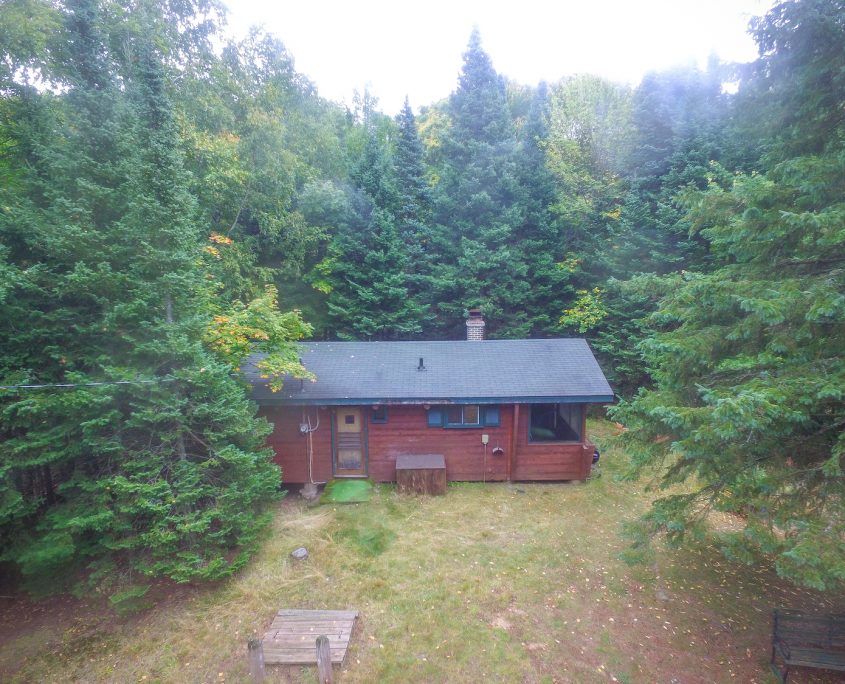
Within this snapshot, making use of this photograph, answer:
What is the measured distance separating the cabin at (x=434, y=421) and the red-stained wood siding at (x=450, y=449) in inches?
1.0

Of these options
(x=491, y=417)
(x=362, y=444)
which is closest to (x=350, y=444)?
(x=362, y=444)

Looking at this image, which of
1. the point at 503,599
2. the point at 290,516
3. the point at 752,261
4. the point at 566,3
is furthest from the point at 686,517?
the point at 566,3

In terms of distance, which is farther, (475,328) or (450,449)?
(475,328)

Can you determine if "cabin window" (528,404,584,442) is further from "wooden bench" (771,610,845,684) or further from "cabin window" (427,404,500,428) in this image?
"wooden bench" (771,610,845,684)

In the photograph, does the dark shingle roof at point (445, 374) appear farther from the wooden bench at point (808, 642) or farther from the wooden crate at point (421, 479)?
the wooden bench at point (808, 642)

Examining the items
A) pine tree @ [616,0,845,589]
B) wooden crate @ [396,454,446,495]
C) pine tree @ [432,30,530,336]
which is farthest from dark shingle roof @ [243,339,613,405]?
pine tree @ [432,30,530,336]

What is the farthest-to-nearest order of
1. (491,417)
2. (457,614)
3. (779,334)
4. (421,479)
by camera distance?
(491,417) < (421,479) < (457,614) < (779,334)

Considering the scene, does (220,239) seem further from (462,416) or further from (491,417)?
(491,417)

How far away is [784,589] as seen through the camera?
20.7 ft

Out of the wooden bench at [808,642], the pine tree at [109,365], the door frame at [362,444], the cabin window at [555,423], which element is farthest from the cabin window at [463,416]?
the wooden bench at [808,642]

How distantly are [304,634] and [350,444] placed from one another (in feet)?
16.6

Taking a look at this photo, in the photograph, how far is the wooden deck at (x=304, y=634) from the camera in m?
5.10

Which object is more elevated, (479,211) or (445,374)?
(479,211)

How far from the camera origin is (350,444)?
33.9 feet
